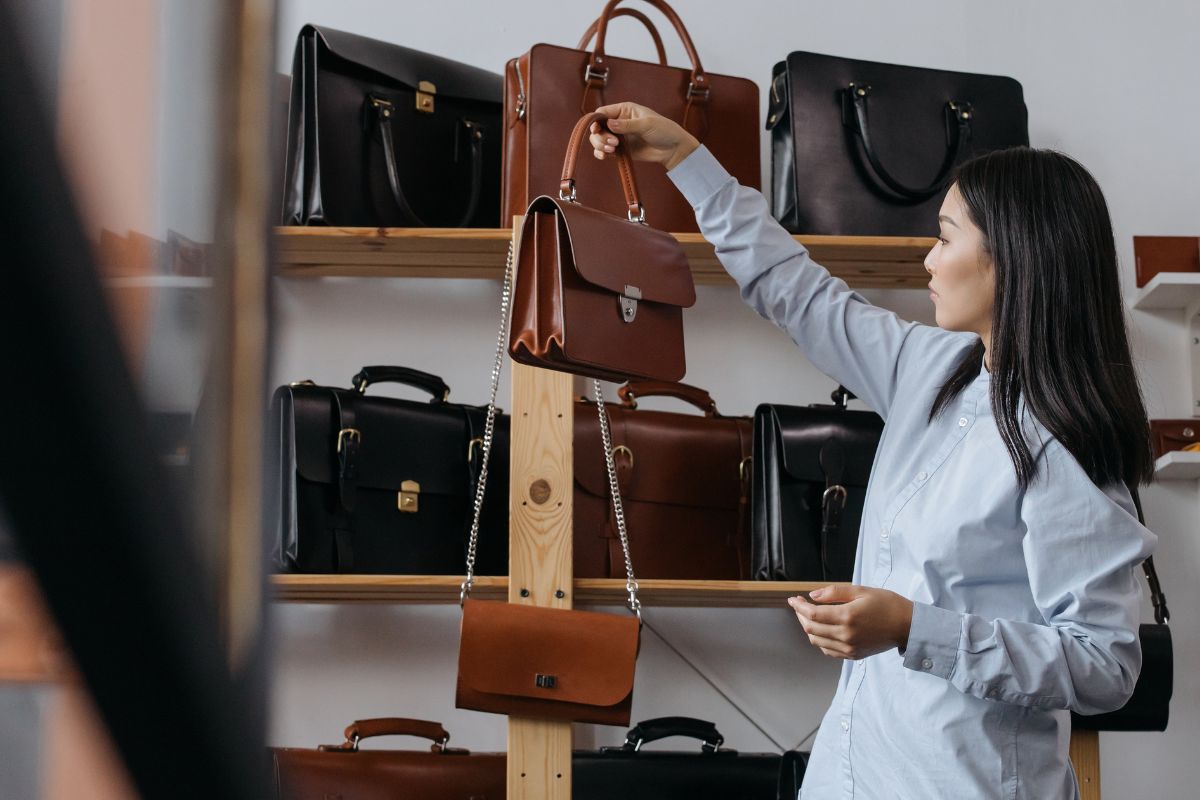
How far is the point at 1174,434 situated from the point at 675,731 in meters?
0.98

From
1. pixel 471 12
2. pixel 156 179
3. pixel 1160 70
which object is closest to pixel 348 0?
pixel 471 12

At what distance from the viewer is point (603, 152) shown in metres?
1.31

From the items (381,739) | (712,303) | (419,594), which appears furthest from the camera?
(712,303)

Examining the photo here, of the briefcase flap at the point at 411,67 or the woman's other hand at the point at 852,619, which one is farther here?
the briefcase flap at the point at 411,67

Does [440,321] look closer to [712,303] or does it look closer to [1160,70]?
[712,303]

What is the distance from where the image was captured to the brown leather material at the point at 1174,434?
2.02m

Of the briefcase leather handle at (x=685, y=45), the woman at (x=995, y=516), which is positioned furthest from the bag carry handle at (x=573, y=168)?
the briefcase leather handle at (x=685, y=45)

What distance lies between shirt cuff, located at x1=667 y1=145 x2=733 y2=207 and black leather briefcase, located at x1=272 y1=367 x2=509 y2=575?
2.03 ft

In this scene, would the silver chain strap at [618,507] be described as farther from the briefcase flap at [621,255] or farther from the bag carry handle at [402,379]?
the briefcase flap at [621,255]

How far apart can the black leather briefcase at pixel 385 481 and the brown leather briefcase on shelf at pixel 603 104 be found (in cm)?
33

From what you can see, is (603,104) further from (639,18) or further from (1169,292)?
(1169,292)

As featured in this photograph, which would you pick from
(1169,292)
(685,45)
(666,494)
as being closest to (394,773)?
(666,494)

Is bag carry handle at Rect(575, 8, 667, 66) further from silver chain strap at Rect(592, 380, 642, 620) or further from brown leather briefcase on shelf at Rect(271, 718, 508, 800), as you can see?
brown leather briefcase on shelf at Rect(271, 718, 508, 800)

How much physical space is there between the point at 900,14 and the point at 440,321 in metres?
0.99
